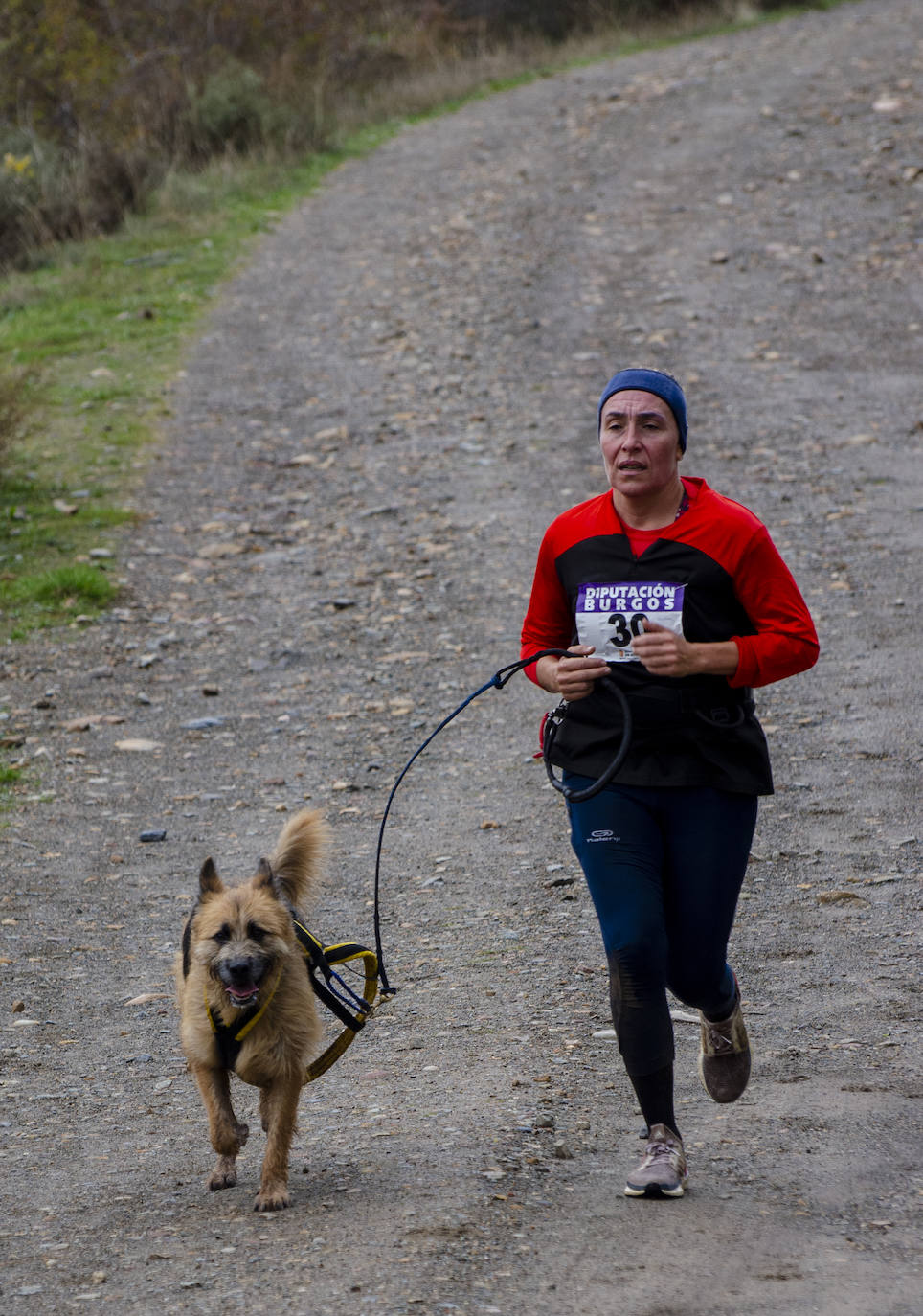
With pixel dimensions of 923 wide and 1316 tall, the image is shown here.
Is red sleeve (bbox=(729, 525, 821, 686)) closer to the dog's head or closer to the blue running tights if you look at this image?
the blue running tights

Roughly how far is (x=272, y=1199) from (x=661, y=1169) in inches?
40.2

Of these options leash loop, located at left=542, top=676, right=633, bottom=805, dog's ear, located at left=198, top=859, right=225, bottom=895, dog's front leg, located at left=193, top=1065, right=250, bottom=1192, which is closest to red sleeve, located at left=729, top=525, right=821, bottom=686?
leash loop, located at left=542, top=676, right=633, bottom=805

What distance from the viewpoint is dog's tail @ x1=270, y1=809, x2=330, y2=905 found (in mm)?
4406

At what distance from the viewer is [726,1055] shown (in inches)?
161

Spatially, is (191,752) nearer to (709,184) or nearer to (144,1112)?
(144,1112)

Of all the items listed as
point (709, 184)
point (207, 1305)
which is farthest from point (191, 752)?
point (709, 184)

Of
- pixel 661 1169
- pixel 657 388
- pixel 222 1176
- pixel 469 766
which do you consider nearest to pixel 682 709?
pixel 657 388

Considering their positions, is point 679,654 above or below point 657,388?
below

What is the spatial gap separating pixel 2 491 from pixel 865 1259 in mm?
10422

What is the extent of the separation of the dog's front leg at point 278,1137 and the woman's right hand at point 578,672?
1308mm

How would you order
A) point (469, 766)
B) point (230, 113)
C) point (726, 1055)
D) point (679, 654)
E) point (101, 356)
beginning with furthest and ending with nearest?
point (230, 113), point (101, 356), point (469, 766), point (726, 1055), point (679, 654)

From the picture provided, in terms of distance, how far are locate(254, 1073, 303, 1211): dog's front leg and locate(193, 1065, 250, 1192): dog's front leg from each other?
0.33 ft

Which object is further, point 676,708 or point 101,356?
point 101,356

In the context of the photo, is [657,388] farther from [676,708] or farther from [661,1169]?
[661,1169]
